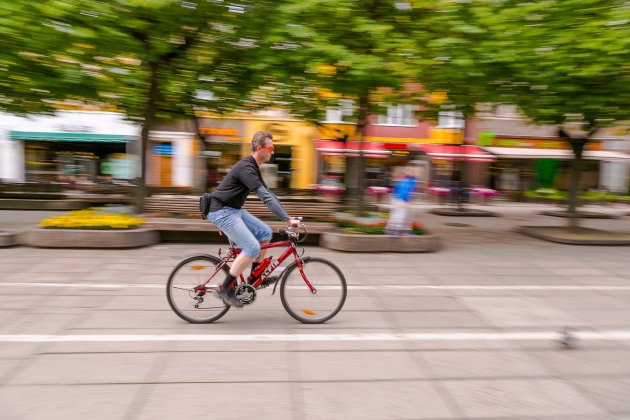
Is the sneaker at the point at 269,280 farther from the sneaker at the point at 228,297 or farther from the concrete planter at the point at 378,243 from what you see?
the concrete planter at the point at 378,243

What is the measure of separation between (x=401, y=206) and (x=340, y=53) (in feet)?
11.1

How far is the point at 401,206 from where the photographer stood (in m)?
10.4

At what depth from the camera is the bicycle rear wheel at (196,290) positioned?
4.95m

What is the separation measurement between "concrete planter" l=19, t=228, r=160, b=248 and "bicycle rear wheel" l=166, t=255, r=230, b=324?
4533 mm

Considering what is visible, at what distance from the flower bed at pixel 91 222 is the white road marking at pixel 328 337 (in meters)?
4.91

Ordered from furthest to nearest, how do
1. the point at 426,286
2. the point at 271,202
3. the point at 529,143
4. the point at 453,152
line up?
the point at 529,143 → the point at 453,152 → the point at 426,286 → the point at 271,202

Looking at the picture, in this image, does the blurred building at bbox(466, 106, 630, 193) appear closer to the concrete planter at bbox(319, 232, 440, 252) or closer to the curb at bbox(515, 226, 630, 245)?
the curb at bbox(515, 226, 630, 245)

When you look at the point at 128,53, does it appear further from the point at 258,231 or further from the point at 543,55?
the point at 543,55

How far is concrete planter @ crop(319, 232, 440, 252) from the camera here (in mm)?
9367

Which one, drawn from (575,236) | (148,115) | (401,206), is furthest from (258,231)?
(575,236)

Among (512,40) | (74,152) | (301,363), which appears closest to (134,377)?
(301,363)

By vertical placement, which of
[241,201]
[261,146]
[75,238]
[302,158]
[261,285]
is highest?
[302,158]

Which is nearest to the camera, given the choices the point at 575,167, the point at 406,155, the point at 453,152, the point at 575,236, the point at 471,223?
the point at 575,236

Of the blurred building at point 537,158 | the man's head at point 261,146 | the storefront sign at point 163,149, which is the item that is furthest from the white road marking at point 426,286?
the blurred building at point 537,158
